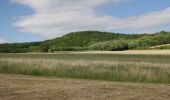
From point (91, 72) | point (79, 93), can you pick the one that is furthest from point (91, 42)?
point (79, 93)

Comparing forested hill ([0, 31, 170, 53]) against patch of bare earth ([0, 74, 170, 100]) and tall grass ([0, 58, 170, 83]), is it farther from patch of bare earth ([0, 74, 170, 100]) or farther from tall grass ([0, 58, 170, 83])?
patch of bare earth ([0, 74, 170, 100])

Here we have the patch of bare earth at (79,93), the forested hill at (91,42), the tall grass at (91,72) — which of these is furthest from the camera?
the forested hill at (91,42)

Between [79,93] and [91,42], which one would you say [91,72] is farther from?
[91,42]

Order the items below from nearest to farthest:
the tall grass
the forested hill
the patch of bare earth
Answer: the patch of bare earth < the tall grass < the forested hill

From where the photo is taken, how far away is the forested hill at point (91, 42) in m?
116

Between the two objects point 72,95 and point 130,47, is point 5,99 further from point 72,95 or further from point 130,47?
point 130,47

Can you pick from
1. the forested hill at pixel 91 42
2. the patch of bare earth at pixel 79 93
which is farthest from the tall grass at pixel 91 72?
the forested hill at pixel 91 42

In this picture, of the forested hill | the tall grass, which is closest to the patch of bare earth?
the tall grass

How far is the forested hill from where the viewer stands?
116m

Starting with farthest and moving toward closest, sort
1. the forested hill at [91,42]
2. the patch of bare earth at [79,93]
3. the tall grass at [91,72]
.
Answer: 1. the forested hill at [91,42]
2. the tall grass at [91,72]
3. the patch of bare earth at [79,93]

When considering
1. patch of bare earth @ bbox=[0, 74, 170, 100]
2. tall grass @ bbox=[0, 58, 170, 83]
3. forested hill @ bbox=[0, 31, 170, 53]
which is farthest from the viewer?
forested hill @ bbox=[0, 31, 170, 53]

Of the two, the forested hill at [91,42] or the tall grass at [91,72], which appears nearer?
the tall grass at [91,72]

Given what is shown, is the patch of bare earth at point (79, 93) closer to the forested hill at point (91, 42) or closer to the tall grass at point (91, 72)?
the tall grass at point (91, 72)

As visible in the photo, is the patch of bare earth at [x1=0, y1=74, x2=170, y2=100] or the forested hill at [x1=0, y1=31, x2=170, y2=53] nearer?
the patch of bare earth at [x1=0, y1=74, x2=170, y2=100]
